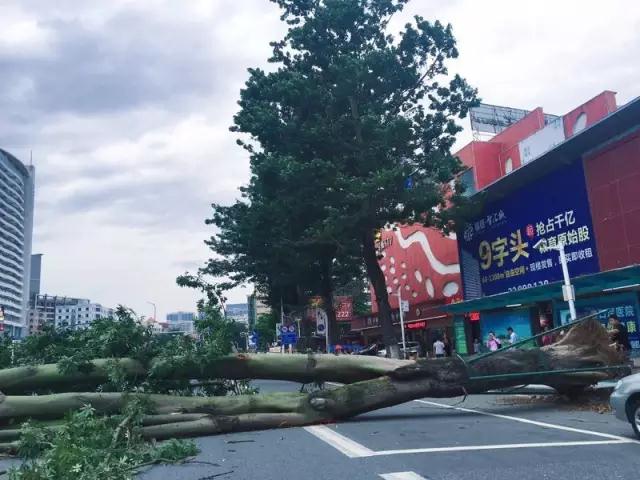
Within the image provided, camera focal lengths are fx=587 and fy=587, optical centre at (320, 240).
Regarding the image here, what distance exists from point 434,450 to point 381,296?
16.6 metres

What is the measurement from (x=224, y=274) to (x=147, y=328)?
82.9ft

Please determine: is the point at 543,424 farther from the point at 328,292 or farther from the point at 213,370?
the point at 328,292

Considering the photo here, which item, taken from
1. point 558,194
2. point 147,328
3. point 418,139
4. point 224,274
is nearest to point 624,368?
point 147,328

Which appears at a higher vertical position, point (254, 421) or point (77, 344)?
point (77, 344)

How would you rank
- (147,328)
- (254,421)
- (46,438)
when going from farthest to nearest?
(147,328)
(254,421)
(46,438)

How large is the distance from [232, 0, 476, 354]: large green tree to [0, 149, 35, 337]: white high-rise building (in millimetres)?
133910

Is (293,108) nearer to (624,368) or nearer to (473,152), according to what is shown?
(473,152)

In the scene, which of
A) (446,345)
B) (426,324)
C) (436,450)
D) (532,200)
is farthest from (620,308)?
(426,324)

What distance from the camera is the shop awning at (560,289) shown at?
17266 millimetres

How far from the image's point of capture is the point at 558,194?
22141 mm

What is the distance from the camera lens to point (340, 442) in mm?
8312

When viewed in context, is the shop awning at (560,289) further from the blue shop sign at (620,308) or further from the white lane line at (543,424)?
the white lane line at (543,424)

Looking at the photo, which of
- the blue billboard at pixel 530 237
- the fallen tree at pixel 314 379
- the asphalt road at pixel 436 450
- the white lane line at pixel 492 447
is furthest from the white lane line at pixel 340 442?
the blue billboard at pixel 530 237

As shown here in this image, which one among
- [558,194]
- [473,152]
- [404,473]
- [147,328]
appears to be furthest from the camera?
[473,152]
